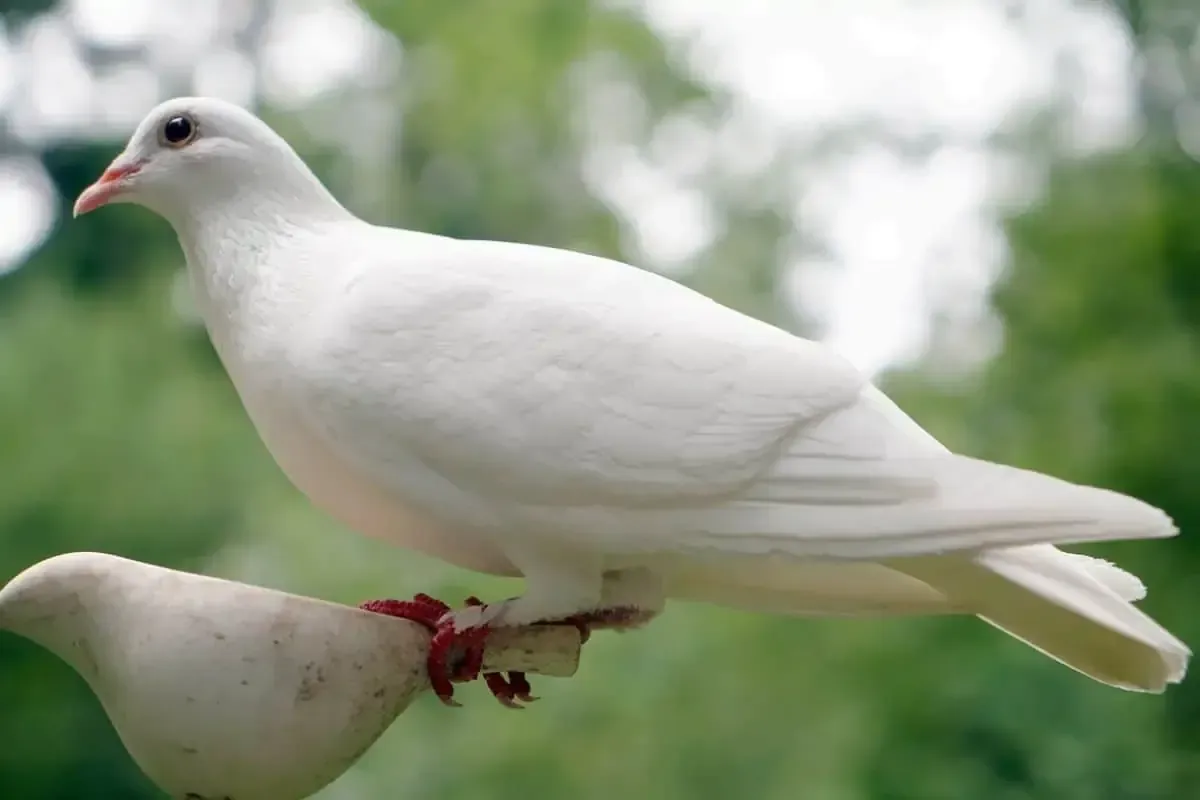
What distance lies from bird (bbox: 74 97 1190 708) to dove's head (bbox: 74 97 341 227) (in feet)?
0.09

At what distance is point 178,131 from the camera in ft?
3.09

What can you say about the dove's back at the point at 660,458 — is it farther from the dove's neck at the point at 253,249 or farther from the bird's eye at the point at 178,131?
the bird's eye at the point at 178,131

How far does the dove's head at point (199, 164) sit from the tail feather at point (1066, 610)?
54 cm

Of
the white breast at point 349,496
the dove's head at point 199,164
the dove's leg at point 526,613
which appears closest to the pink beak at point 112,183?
the dove's head at point 199,164

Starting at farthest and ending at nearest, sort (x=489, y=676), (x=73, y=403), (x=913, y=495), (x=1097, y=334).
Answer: (x=1097, y=334) < (x=73, y=403) < (x=489, y=676) < (x=913, y=495)

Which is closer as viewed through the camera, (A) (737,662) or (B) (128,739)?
(B) (128,739)

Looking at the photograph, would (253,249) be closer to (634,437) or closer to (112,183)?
(112,183)

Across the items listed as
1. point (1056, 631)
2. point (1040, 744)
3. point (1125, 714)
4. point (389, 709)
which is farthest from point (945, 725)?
point (389, 709)

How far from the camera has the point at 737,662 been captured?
210 centimetres

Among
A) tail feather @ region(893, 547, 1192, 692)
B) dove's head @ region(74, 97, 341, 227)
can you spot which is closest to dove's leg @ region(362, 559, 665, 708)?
tail feather @ region(893, 547, 1192, 692)

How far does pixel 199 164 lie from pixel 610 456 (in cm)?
40

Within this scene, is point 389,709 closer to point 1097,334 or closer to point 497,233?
point 497,233

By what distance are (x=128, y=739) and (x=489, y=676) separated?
0.26m

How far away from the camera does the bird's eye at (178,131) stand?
3.09 feet
